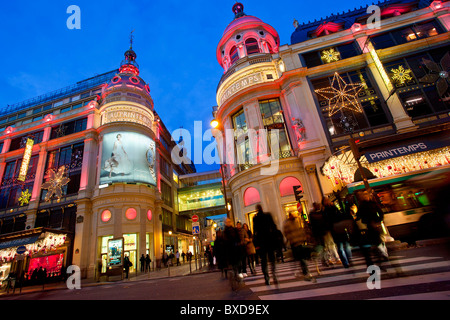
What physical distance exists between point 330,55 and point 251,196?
1545 cm

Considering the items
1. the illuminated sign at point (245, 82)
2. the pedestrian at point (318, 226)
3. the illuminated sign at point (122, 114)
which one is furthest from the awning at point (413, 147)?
Result: the illuminated sign at point (122, 114)

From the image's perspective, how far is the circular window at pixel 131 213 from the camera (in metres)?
23.0

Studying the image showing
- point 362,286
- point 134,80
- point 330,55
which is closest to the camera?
point 362,286

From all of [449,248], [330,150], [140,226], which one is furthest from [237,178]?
[449,248]

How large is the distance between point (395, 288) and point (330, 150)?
638 inches

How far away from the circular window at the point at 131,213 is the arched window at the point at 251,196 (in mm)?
11820

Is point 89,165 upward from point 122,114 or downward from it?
downward

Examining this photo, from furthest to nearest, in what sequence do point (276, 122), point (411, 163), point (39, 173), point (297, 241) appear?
point (39, 173)
point (276, 122)
point (411, 163)
point (297, 241)

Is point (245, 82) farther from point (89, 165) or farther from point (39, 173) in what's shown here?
point (39, 173)

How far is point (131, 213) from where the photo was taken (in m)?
23.3

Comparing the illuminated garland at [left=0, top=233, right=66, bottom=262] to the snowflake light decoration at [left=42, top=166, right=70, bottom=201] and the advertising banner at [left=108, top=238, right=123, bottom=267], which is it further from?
the advertising banner at [left=108, top=238, right=123, bottom=267]

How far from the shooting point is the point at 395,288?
356 centimetres

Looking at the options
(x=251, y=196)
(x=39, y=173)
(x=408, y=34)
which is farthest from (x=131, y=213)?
(x=408, y=34)
